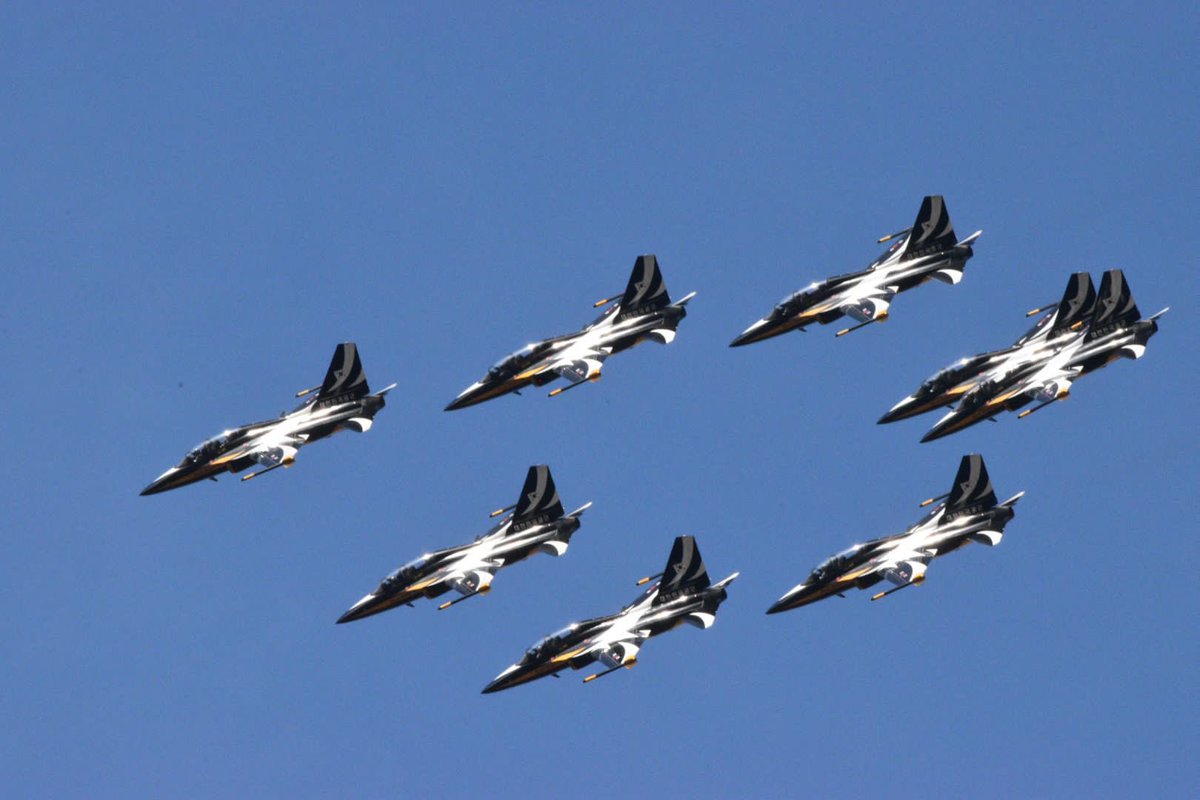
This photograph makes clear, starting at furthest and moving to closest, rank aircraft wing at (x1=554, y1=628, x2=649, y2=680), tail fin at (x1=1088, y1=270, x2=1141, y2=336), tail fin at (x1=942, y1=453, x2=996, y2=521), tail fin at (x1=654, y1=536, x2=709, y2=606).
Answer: tail fin at (x1=1088, y1=270, x2=1141, y2=336)
tail fin at (x1=942, y1=453, x2=996, y2=521)
tail fin at (x1=654, y1=536, x2=709, y2=606)
aircraft wing at (x1=554, y1=628, x2=649, y2=680)

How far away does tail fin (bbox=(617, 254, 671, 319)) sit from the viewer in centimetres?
15775

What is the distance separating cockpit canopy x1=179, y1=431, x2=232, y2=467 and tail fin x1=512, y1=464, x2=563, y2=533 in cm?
1719

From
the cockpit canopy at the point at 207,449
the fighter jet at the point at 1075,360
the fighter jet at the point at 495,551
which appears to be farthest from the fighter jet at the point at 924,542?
the cockpit canopy at the point at 207,449

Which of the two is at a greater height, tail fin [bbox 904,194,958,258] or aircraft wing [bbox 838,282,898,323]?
tail fin [bbox 904,194,958,258]

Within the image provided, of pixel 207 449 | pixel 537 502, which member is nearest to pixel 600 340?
pixel 537 502

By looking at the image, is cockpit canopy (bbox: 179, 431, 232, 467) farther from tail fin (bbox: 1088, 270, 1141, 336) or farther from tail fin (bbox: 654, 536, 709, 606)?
tail fin (bbox: 1088, 270, 1141, 336)

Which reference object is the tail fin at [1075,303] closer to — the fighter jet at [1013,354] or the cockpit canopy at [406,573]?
the fighter jet at [1013,354]

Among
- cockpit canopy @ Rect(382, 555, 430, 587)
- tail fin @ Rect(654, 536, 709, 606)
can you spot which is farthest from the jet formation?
cockpit canopy @ Rect(382, 555, 430, 587)

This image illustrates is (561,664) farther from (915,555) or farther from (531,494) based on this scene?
(915,555)

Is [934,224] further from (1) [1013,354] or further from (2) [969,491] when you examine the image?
(2) [969,491]

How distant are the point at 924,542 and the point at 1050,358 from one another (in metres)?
13.0

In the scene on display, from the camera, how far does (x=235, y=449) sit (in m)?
156

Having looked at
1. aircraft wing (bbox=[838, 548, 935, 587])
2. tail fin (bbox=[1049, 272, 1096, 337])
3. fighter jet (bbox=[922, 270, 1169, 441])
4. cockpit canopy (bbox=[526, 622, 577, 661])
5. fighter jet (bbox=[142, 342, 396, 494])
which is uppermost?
fighter jet (bbox=[142, 342, 396, 494])

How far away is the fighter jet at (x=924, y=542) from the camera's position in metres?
151
